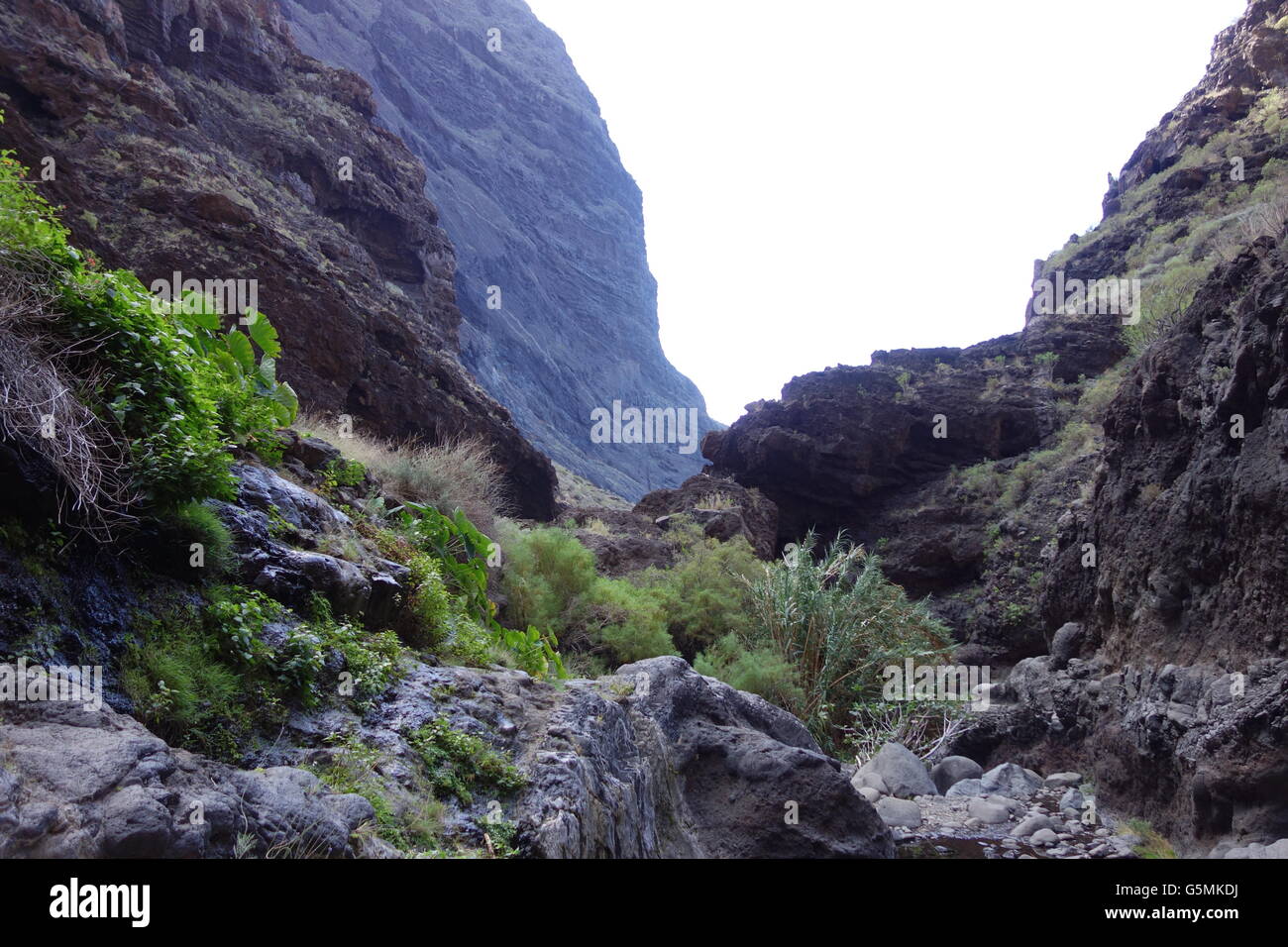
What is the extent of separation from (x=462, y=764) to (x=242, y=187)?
55.5ft

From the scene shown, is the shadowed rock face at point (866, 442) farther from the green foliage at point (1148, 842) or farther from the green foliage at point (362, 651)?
the green foliage at point (362, 651)

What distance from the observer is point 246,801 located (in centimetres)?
299

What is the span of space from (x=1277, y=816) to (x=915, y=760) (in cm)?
556

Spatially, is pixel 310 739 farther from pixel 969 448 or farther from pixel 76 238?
pixel 969 448

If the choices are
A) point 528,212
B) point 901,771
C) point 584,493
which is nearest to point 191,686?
point 901,771

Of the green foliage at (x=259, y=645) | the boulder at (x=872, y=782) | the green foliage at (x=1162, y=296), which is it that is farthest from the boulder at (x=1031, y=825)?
the green foliage at (x=1162, y=296)

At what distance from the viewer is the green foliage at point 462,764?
13.5ft

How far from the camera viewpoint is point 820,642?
47.0ft

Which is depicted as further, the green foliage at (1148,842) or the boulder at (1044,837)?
the boulder at (1044,837)

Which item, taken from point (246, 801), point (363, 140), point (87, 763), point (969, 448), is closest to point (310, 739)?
point (246, 801)

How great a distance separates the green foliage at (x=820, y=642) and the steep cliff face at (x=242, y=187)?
22.9 ft

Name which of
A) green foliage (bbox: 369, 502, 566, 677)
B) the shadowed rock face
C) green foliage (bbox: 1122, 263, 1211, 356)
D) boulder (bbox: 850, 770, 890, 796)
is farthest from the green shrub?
the shadowed rock face

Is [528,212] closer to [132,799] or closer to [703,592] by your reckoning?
[703,592]

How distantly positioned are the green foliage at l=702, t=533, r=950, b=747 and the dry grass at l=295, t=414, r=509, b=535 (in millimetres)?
4582
